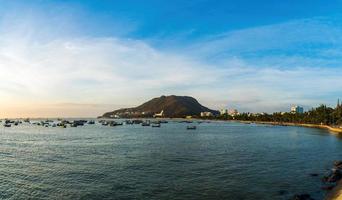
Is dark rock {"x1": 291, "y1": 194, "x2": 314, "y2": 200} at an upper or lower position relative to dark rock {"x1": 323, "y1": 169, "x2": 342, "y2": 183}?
lower

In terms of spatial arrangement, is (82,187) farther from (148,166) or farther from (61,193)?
(148,166)

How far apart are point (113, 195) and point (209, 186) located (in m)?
10.3

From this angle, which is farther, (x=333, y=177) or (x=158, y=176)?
(x=158, y=176)

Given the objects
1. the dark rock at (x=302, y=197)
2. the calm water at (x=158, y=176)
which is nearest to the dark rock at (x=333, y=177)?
the calm water at (x=158, y=176)

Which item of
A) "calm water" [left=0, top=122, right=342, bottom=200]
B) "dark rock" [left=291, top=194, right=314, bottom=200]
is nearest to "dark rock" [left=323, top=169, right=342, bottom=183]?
"calm water" [left=0, top=122, right=342, bottom=200]

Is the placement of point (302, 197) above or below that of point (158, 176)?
below

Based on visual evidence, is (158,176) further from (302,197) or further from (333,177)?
(333,177)

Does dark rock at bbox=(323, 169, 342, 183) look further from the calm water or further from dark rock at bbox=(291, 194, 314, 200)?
dark rock at bbox=(291, 194, 314, 200)

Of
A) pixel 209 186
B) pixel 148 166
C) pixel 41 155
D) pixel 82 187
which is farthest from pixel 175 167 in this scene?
pixel 41 155

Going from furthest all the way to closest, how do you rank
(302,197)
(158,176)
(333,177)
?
1. (158,176)
2. (333,177)
3. (302,197)

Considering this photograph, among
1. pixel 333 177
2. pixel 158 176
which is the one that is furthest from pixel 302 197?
pixel 158 176

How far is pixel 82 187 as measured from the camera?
36375mm

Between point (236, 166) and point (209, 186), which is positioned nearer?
point (209, 186)

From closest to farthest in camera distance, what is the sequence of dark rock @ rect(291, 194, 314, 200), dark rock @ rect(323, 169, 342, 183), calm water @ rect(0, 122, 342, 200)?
dark rock @ rect(291, 194, 314, 200)
calm water @ rect(0, 122, 342, 200)
dark rock @ rect(323, 169, 342, 183)
